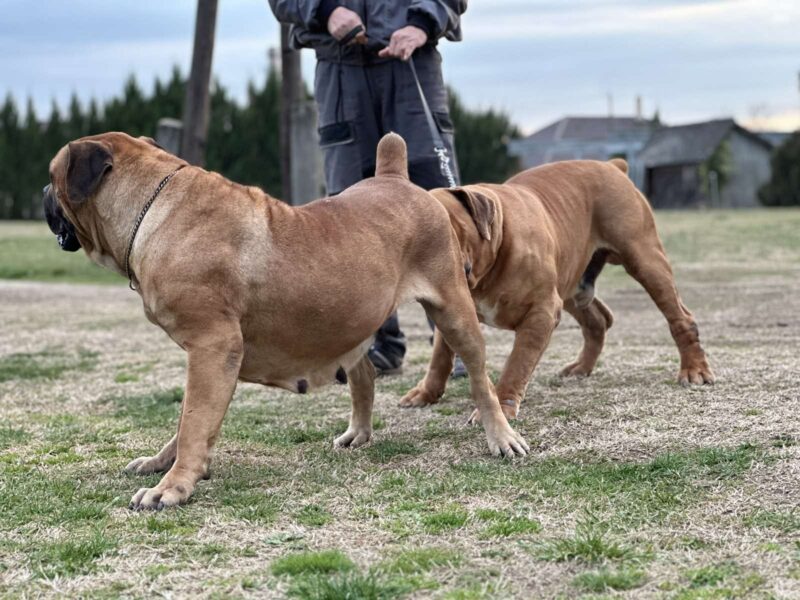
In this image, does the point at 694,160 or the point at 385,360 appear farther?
the point at 694,160

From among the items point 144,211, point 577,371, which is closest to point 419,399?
point 577,371

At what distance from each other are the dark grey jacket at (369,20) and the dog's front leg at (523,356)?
189 cm

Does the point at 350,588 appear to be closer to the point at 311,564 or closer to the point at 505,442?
the point at 311,564

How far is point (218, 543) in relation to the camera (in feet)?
11.6

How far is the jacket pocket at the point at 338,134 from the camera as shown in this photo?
6.76 metres

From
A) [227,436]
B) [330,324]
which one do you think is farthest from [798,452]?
[227,436]

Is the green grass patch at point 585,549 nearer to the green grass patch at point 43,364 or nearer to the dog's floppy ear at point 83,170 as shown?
the dog's floppy ear at point 83,170

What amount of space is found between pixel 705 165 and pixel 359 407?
51343 millimetres

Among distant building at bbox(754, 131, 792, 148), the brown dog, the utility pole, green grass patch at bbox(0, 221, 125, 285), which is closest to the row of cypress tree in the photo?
green grass patch at bbox(0, 221, 125, 285)

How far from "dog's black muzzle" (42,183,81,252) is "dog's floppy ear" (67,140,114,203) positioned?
21 cm

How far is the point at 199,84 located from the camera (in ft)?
46.3

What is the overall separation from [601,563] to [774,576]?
472mm

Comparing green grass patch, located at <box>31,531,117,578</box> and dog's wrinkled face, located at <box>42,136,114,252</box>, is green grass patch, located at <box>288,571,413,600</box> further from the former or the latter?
dog's wrinkled face, located at <box>42,136,114,252</box>

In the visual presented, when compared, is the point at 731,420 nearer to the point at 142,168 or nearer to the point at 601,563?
the point at 601,563
